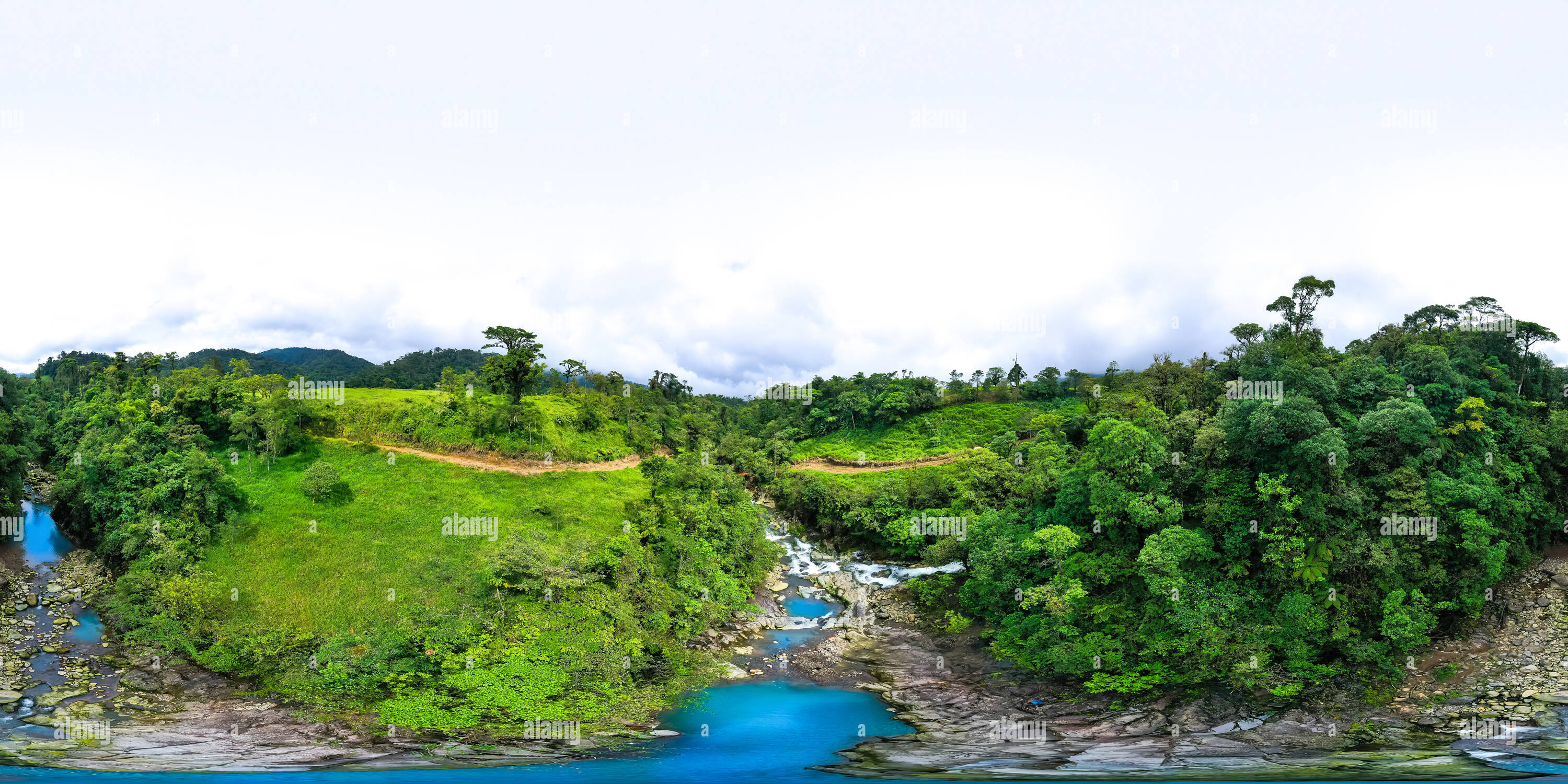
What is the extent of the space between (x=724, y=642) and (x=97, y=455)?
3038 centimetres

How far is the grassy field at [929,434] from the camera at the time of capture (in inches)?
2167

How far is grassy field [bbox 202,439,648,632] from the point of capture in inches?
936

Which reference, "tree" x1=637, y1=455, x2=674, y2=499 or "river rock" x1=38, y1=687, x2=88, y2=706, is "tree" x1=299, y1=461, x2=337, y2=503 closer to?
"river rock" x1=38, y1=687, x2=88, y2=706

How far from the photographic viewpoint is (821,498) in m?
42.0

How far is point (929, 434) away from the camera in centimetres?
5784

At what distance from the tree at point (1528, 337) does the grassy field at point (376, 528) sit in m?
38.0

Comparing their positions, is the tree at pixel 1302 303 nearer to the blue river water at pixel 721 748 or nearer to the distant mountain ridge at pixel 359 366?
the blue river water at pixel 721 748

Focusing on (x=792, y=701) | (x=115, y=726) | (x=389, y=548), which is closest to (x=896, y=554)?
(x=792, y=701)
